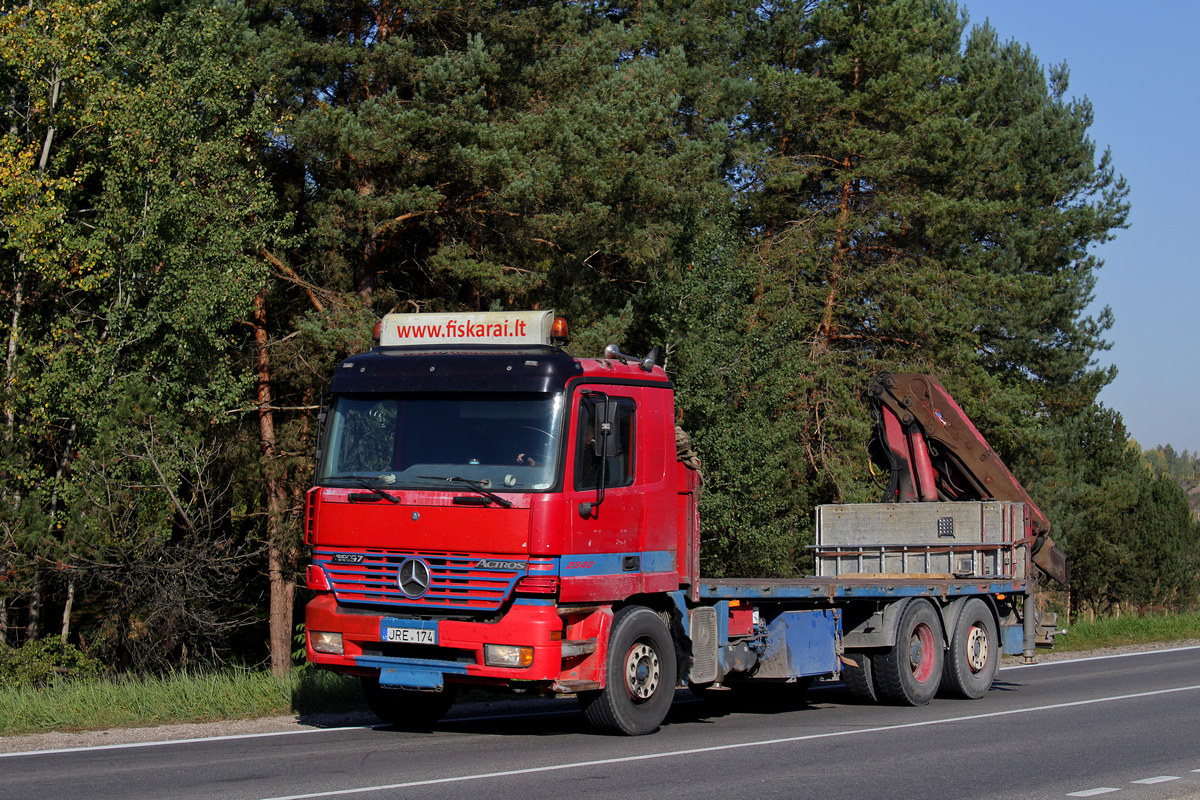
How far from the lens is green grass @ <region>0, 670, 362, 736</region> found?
36.4 feet

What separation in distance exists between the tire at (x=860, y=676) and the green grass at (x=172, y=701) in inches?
201

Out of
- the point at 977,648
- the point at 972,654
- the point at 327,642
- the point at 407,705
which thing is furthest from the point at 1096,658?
the point at 327,642

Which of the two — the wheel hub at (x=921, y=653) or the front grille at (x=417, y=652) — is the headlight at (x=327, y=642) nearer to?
the front grille at (x=417, y=652)

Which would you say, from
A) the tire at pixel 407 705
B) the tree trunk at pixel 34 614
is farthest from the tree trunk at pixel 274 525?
the tire at pixel 407 705

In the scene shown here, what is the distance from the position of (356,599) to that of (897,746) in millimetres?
4478

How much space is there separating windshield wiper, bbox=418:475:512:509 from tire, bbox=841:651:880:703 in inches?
212

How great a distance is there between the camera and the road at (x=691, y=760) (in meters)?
7.93

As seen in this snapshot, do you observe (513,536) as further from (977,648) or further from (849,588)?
(977,648)

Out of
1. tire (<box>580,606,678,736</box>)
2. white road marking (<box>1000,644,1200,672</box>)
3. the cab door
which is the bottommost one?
white road marking (<box>1000,644,1200,672</box>)

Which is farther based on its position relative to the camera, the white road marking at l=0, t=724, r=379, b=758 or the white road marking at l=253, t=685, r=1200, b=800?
the white road marking at l=0, t=724, r=379, b=758

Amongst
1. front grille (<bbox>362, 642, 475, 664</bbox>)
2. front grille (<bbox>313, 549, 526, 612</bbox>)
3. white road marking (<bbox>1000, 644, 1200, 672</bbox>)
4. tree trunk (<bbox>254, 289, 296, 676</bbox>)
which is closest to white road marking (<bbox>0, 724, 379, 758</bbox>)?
front grille (<bbox>362, 642, 475, 664</bbox>)

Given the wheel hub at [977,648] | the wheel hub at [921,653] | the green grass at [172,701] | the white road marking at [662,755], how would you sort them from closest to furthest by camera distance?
the white road marking at [662,755] < the green grass at [172,701] < the wheel hub at [921,653] < the wheel hub at [977,648]

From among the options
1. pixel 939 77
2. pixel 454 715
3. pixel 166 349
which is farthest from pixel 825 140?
pixel 454 715

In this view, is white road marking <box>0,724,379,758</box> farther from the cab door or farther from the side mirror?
the side mirror
